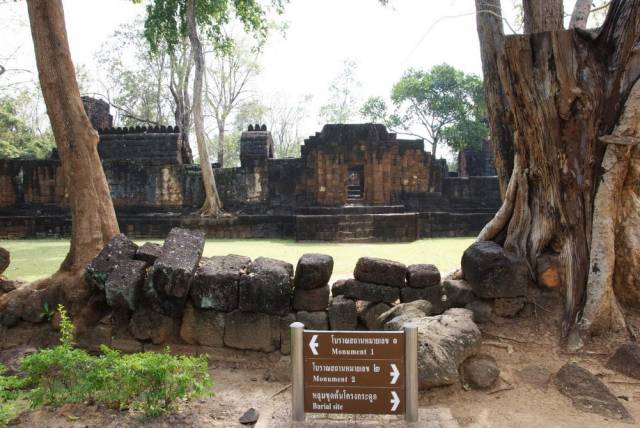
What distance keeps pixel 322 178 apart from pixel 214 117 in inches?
743

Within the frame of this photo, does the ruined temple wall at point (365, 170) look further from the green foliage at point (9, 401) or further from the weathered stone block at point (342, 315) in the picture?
the green foliage at point (9, 401)

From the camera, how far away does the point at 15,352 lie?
15.2 ft

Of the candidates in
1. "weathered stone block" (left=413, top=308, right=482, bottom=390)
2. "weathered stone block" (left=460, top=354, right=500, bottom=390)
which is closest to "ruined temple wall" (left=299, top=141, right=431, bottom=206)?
"weathered stone block" (left=413, top=308, right=482, bottom=390)

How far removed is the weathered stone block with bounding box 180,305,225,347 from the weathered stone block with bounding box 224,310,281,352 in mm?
75

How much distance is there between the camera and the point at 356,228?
12977 millimetres

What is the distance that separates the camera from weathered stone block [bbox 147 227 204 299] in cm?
432

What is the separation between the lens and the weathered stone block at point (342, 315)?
4.55 metres

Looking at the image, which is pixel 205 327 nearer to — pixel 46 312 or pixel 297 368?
pixel 46 312

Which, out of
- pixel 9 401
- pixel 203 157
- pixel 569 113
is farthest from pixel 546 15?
pixel 203 157

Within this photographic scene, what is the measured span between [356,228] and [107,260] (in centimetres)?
892

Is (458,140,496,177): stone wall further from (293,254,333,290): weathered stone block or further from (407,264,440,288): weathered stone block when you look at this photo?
(293,254,333,290): weathered stone block

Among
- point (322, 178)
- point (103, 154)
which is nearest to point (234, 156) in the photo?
point (103, 154)

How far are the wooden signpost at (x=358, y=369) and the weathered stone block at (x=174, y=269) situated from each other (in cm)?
202

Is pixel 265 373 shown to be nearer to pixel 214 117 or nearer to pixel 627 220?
pixel 627 220
